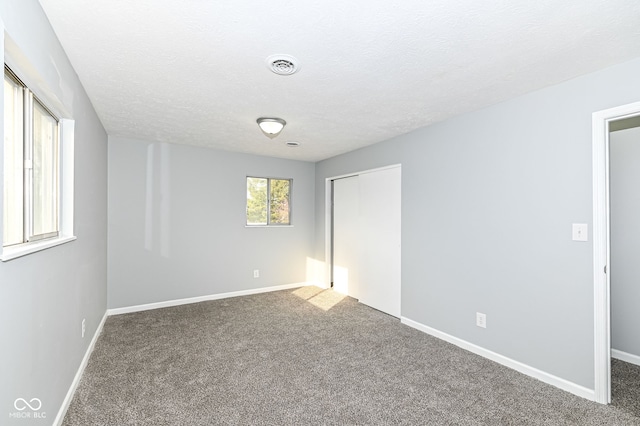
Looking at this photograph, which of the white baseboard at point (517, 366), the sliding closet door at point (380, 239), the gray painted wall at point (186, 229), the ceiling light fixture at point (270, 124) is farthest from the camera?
the gray painted wall at point (186, 229)

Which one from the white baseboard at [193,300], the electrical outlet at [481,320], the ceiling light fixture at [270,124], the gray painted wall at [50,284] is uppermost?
the ceiling light fixture at [270,124]

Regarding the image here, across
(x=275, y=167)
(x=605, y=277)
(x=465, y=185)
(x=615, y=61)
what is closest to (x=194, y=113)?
(x=275, y=167)

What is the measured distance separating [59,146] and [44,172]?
0.91 feet

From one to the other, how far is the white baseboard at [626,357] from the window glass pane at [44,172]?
465 cm

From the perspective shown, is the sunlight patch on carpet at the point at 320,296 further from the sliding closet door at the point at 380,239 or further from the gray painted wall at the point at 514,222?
the gray painted wall at the point at 514,222

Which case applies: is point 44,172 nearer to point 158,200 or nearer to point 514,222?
point 158,200

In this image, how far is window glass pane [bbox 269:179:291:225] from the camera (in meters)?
5.48

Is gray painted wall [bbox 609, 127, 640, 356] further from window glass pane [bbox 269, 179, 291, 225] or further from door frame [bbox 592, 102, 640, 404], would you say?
window glass pane [bbox 269, 179, 291, 225]

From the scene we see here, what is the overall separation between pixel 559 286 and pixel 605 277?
299 mm

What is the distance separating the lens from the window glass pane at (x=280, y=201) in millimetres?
5480

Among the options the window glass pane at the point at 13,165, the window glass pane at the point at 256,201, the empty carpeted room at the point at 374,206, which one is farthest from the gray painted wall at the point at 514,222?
the window glass pane at the point at 13,165

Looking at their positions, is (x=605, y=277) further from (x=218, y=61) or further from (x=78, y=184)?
(x=78, y=184)

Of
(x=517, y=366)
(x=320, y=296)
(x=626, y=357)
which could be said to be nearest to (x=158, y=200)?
(x=320, y=296)

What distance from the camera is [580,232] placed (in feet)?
7.70
